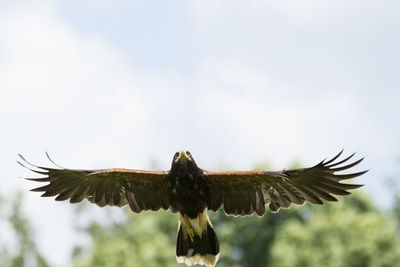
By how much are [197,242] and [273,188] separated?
1.71 m

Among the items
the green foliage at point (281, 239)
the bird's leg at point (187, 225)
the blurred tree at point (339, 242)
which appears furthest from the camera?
the green foliage at point (281, 239)

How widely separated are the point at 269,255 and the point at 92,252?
13691mm

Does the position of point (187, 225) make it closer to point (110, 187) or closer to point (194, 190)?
point (194, 190)

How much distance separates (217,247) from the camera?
19.5 meters

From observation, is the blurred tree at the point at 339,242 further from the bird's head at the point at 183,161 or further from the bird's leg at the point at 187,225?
the bird's head at the point at 183,161

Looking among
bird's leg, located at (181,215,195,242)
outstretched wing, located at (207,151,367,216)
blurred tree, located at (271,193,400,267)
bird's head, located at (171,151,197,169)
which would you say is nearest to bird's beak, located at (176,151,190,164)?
bird's head, located at (171,151,197,169)

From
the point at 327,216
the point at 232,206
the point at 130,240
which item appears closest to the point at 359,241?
the point at 327,216

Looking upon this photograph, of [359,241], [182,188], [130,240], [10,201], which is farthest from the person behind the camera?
[130,240]

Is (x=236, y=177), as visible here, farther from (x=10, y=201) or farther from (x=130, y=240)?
(x=130, y=240)

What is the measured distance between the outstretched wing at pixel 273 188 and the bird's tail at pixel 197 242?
0.41m

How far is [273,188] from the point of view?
63.1 ft

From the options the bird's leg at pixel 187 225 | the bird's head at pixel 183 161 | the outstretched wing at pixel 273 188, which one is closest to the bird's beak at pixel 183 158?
the bird's head at pixel 183 161

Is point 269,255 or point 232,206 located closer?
point 232,206

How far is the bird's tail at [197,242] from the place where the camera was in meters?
19.2
